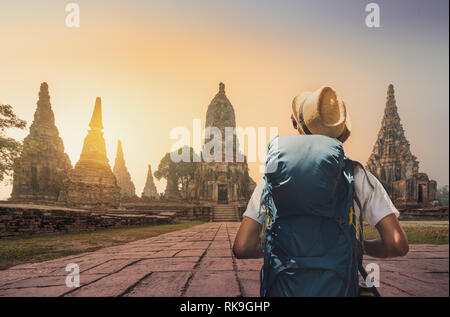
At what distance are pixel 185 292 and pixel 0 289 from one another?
1.33 metres

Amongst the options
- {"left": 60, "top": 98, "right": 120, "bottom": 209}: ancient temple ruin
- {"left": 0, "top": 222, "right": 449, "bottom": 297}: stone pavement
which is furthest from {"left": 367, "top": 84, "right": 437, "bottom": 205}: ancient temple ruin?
{"left": 0, "top": 222, "right": 449, "bottom": 297}: stone pavement

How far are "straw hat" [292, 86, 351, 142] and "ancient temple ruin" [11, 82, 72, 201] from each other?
86.6 ft

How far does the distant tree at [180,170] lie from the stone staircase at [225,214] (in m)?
22.2

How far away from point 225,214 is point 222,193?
949 centimetres

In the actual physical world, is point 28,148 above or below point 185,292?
above

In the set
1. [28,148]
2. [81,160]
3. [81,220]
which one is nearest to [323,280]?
[28,148]

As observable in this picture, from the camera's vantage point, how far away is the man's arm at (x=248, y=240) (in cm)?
117

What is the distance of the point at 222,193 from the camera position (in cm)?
2873

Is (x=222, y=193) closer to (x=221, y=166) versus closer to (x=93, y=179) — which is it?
(x=221, y=166)

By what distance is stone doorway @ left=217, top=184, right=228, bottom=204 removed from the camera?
28531 millimetres

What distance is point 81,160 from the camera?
754 inches

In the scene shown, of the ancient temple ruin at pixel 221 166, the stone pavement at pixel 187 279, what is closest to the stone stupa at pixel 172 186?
the ancient temple ruin at pixel 221 166

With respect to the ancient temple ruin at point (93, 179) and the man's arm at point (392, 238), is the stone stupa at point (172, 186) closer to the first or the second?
the ancient temple ruin at point (93, 179)
